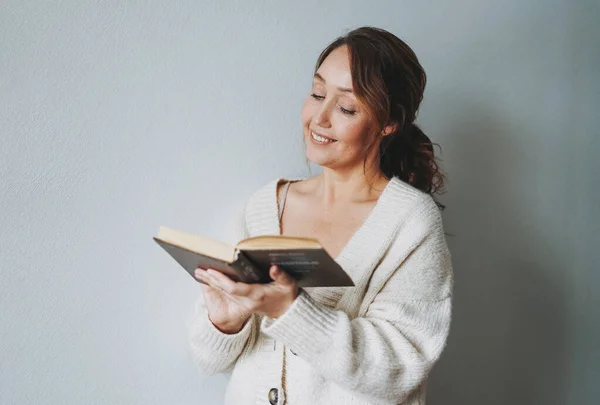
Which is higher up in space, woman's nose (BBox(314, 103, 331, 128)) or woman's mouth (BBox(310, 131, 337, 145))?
woman's nose (BBox(314, 103, 331, 128))

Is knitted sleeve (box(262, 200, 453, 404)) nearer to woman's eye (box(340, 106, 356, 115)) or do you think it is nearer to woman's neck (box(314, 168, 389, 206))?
woman's neck (box(314, 168, 389, 206))

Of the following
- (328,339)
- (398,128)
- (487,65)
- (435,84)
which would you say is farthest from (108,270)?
(487,65)

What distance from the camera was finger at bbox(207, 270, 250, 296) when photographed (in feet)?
4.29

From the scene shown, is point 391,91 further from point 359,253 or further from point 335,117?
point 359,253

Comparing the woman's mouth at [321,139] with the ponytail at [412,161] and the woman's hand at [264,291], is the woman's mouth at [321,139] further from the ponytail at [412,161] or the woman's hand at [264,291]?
the woman's hand at [264,291]

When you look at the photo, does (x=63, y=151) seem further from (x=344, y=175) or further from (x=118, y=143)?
(x=344, y=175)

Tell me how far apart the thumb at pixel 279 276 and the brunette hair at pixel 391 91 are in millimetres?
463

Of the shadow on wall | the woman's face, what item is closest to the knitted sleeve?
the woman's face

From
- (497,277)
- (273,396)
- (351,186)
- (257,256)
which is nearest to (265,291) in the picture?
(257,256)

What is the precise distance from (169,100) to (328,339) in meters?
0.67

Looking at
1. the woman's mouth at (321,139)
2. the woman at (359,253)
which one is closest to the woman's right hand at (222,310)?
the woman at (359,253)

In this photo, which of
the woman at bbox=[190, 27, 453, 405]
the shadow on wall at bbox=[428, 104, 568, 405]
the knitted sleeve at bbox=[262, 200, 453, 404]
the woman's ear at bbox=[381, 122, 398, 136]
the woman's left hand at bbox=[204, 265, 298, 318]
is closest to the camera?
the woman's left hand at bbox=[204, 265, 298, 318]

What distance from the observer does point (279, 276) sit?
1.31 m

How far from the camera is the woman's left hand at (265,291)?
131 cm
